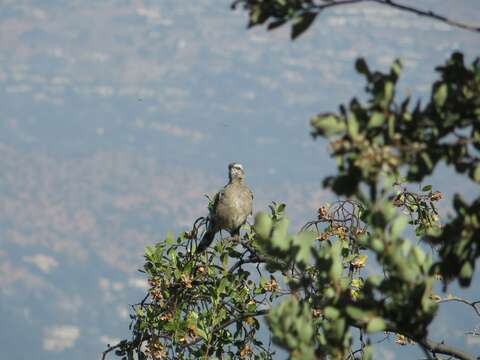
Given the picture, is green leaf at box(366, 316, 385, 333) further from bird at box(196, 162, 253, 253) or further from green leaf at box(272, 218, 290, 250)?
bird at box(196, 162, 253, 253)

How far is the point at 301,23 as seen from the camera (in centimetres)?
626

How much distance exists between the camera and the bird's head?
21.6m

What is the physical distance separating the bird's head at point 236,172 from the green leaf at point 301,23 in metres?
15.3

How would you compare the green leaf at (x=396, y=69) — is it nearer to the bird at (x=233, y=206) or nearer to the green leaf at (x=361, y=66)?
the green leaf at (x=361, y=66)

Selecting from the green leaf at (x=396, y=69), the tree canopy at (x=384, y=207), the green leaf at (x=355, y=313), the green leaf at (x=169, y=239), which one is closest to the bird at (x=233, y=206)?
the green leaf at (x=169, y=239)

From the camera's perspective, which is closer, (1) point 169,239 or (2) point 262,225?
(2) point 262,225

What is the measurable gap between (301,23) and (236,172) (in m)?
15.6

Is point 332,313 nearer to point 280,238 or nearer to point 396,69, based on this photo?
point 280,238

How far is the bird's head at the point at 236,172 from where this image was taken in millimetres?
21650

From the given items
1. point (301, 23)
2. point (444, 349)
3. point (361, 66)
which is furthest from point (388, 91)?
point (444, 349)

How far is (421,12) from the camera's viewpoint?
5723 millimetres

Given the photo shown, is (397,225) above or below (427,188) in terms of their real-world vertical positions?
below

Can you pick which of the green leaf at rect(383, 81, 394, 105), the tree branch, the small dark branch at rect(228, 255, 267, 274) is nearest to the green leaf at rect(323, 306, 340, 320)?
the tree branch

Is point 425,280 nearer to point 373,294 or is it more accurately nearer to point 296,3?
point 373,294
